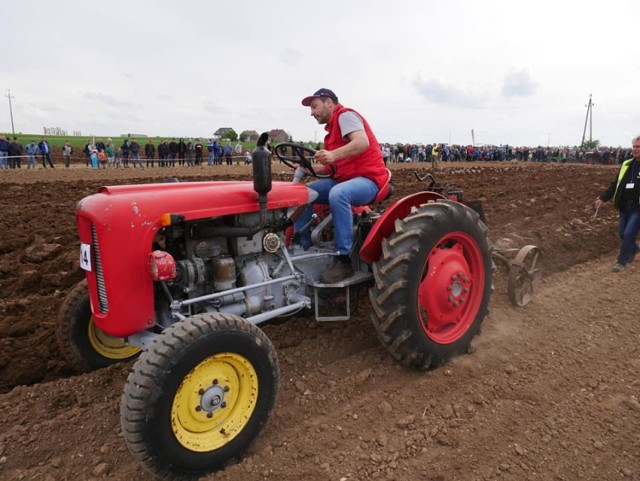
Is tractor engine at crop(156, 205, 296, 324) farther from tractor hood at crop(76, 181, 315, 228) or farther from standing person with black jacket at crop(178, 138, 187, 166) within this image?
standing person with black jacket at crop(178, 138, 187, 166)

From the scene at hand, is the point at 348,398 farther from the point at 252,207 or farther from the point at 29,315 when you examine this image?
the point at 29,315

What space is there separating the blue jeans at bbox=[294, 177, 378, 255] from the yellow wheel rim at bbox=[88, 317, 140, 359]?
162 centimetres

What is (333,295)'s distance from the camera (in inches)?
153

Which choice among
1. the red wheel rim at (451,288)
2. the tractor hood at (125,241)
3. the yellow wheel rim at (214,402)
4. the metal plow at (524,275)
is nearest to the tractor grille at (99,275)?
the tractor hood at (125,241)

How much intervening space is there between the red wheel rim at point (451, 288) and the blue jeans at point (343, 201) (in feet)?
2.08

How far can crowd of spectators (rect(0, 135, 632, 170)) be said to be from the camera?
73.9 feet

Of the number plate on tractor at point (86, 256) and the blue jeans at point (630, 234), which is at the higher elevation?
the number plate on tractor at point (86, 256)

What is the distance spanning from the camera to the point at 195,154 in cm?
2750

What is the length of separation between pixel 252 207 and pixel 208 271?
1.68ft

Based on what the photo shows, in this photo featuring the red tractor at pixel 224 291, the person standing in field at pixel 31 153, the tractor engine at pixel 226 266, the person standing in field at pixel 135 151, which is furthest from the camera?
the person standing in field at pixel 135 151

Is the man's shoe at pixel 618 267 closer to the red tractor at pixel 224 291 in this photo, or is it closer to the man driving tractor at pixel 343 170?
the red tractor at pixel 224 291

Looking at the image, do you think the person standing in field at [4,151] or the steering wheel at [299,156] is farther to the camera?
the person standing in field at [4,151]

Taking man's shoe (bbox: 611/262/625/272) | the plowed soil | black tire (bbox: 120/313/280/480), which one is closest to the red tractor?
black tire (bbox: 120/313/280/480)

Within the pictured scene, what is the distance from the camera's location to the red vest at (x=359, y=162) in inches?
151
